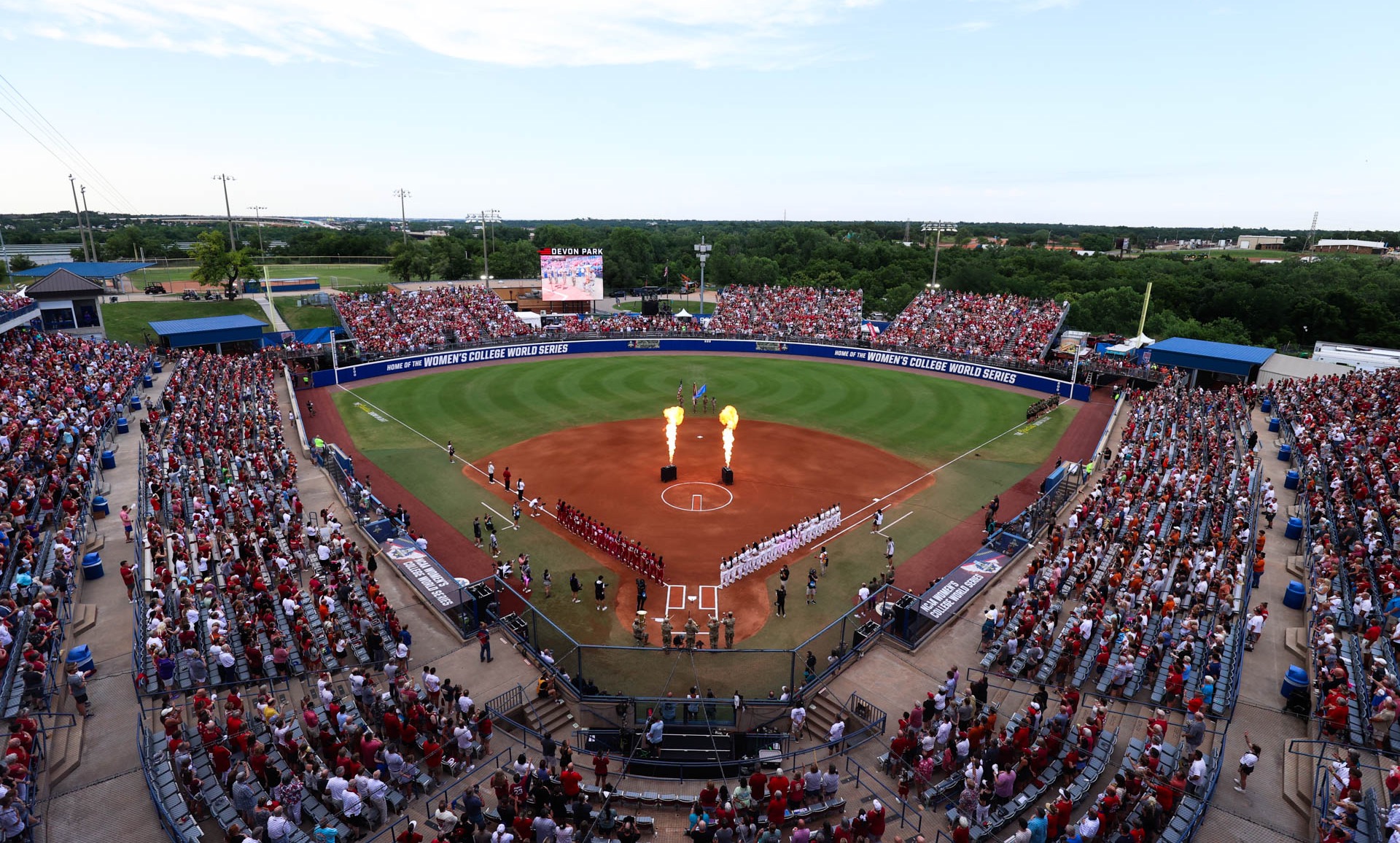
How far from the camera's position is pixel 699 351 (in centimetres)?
6981

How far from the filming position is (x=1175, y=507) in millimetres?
27422

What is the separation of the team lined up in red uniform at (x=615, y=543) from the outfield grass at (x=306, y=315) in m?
54.8

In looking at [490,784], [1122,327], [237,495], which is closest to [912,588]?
[490,784]

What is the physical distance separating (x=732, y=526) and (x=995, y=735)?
1460cm

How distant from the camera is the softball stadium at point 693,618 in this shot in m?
13.7

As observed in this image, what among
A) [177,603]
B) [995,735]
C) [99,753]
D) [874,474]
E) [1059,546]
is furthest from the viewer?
[874,474]

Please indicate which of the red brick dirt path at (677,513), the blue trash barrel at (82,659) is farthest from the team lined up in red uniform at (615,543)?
the blue trash barrel at (82,659)

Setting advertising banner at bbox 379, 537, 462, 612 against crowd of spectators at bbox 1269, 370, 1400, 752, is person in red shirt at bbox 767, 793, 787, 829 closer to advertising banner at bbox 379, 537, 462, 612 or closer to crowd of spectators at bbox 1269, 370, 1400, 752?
crowd of spectators at bbox 1269, 370, 1400, 752

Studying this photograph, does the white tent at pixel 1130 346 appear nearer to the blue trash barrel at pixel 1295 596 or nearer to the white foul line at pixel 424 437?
the blue trash barrel at pixel 1295 596

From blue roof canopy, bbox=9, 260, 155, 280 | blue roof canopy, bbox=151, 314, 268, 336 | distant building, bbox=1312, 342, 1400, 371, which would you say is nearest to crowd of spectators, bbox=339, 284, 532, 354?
blue roof canopy, bbox=151, 314, 268, 336

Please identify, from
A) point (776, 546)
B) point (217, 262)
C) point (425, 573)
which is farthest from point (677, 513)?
point (217, 262)

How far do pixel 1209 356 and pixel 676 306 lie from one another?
6565 cm

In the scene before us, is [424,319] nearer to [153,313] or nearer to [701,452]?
[153,313]

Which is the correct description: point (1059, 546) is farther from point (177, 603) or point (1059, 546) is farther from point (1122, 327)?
point (1122, 327)
